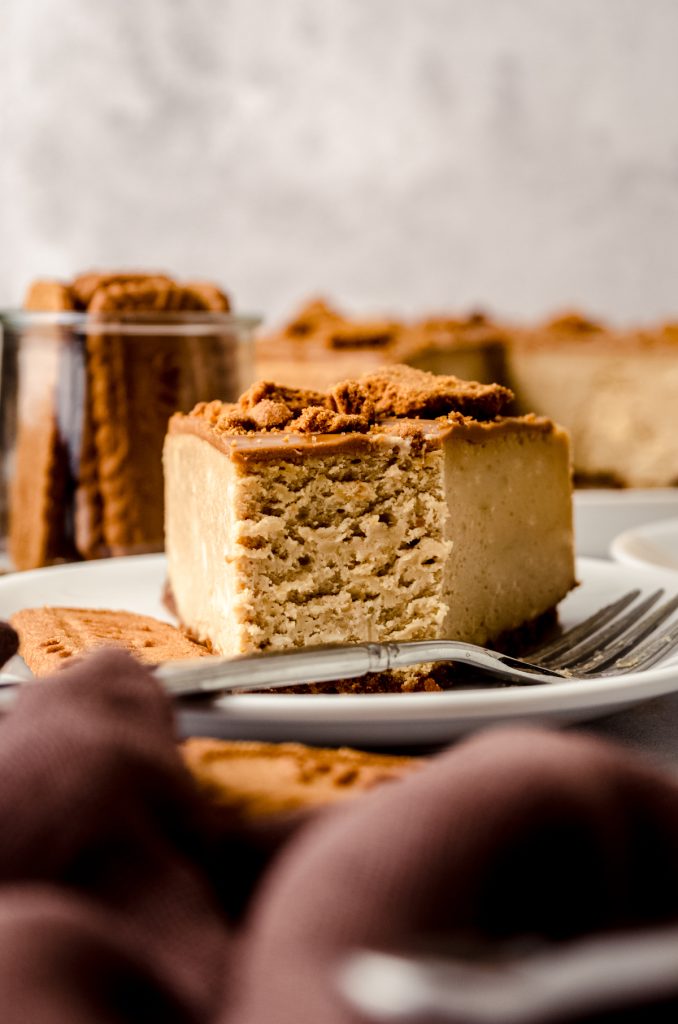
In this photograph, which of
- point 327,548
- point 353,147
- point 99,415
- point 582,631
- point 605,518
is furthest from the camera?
point 353,147

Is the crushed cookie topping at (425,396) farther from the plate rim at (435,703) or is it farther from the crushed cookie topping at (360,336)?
the crushed cookie topping at (360,336)

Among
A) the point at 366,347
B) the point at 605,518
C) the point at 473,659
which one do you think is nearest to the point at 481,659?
the point at 473,659

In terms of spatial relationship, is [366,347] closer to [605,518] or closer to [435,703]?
[605,518]

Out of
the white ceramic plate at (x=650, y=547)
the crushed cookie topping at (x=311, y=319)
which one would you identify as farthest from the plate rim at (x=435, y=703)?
the crushed cookie topping at (x=311, y=319)

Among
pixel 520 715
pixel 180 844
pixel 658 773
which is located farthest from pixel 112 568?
pixel 658 773

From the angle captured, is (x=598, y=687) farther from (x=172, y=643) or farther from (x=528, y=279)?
(x=528, y=279)
